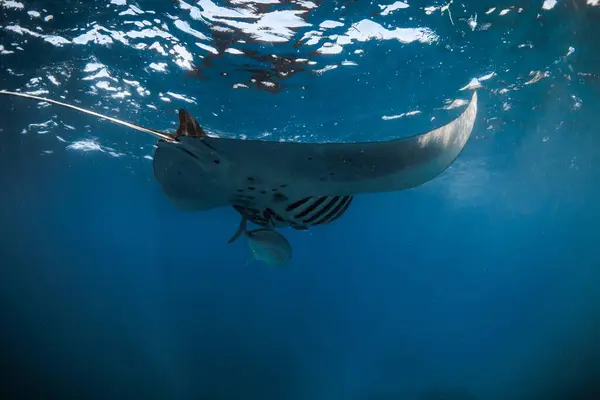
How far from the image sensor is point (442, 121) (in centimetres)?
1438

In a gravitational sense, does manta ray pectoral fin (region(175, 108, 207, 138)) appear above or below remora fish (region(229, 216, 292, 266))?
above

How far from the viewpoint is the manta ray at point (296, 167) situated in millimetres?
2459

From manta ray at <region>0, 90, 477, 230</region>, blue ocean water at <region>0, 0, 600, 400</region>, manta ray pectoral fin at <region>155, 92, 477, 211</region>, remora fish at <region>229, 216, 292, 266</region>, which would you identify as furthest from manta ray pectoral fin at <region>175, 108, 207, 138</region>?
blue ocean water at <region>0, 0, 600, 400</region>

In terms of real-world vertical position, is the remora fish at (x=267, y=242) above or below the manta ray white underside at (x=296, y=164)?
below

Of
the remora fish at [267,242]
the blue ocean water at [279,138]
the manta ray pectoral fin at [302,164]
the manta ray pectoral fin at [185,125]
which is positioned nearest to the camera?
the manta ray pectoral fin at [302,164]

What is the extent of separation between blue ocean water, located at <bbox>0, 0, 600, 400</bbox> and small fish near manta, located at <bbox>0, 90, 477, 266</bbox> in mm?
5882

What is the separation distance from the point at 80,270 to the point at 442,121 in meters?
62.7

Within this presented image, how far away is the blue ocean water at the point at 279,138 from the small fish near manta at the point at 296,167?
232 inches

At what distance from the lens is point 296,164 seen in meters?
2.59

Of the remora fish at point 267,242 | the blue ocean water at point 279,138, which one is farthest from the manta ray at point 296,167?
the blue ocean water at point 279,138

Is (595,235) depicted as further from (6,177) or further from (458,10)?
(6,177)

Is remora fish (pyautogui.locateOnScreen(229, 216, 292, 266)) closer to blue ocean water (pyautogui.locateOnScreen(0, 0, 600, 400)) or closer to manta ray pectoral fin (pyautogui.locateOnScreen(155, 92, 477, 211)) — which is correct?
manta ray pectoral fin (pyautogui.locateOnScreen(155, 92, 477, 211))

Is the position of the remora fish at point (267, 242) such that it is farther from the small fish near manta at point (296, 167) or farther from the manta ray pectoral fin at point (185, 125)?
the manta ray pectoral fin at point (185, 125)

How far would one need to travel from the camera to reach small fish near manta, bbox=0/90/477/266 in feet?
8.07
